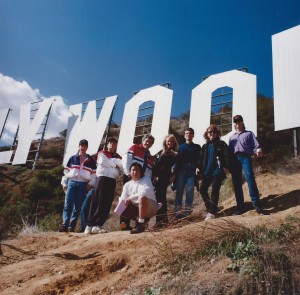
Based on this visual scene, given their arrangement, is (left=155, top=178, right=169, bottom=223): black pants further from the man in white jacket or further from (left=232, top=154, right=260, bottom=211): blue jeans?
(left=232, top=154, right=260, bottom=211): blue jeans

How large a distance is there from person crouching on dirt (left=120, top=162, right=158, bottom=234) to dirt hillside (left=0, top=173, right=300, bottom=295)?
452 millimetres

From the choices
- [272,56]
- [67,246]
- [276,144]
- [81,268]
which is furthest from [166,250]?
[276,144]

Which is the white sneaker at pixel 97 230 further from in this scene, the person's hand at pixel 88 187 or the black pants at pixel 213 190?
the black pants at pixel 213 190

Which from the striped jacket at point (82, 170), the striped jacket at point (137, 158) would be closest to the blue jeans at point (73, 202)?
the striped jacket at point (82, 170)

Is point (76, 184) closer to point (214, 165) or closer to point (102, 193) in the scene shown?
point (102, 193)

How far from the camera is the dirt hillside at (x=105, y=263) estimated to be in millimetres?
2857

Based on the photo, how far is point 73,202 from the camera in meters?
6.18

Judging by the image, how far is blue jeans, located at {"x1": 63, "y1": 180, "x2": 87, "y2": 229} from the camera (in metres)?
6.06

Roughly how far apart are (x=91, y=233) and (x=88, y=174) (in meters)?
1.20

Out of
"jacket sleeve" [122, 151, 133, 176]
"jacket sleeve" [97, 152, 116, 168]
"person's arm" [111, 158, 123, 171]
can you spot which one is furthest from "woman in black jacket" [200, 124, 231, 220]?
"jacket sleeve" [97, 152, 116, 168]

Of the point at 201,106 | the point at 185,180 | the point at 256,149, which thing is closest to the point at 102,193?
the point at 185,180

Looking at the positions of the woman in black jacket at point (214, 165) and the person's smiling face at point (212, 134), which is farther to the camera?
the person's smiling face at point (212, 134)

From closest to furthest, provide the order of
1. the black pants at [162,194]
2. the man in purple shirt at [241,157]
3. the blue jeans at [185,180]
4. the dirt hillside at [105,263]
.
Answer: the dirt hillside at [105,263]
the man in purple shirt at [241,157]
the black pants at [162,194]
the blue jeans at [185,180]

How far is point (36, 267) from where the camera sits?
3.98 m
